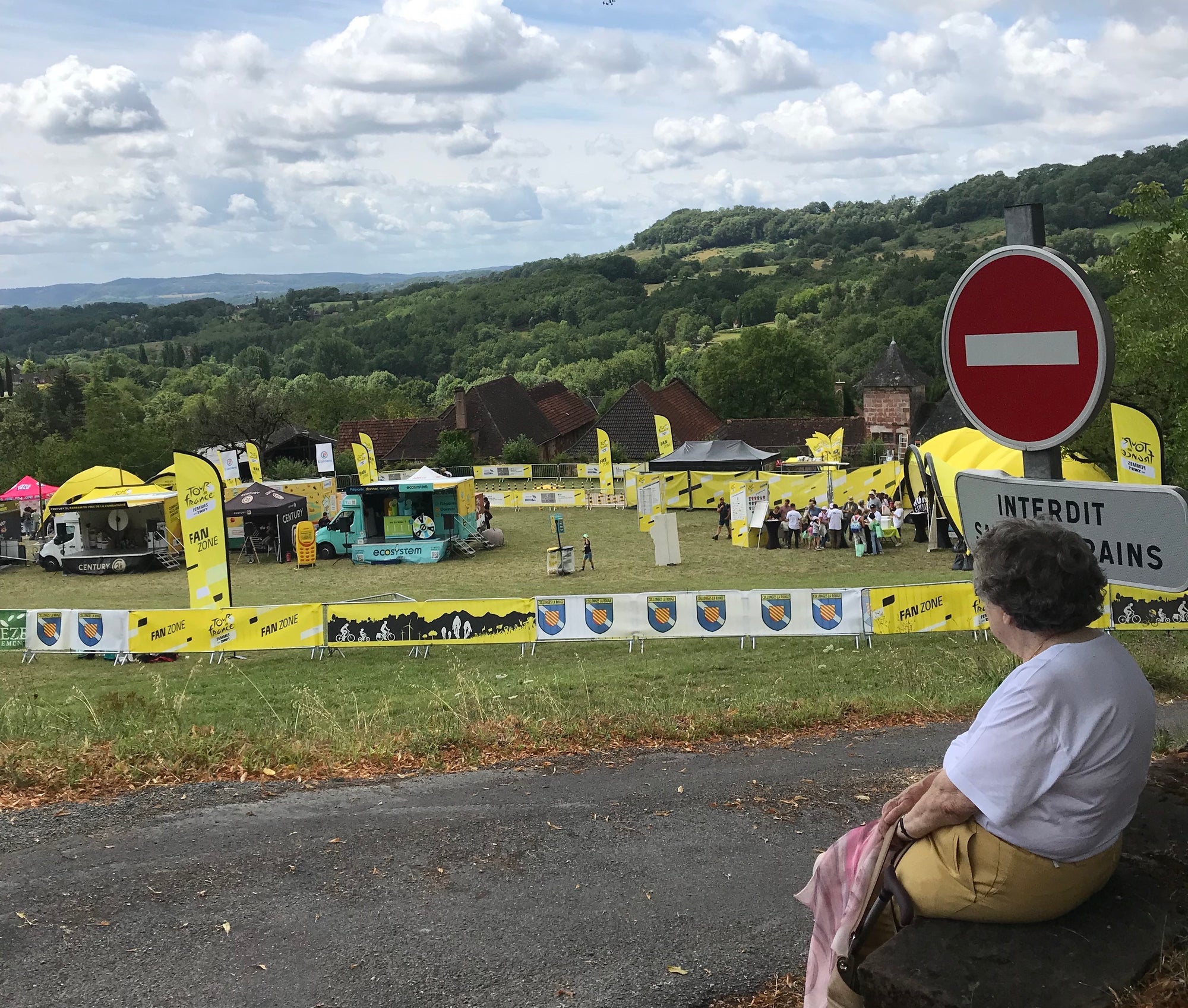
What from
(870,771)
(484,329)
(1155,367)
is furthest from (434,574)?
(484,329)

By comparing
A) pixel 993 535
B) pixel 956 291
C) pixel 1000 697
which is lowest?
pixel 1000 697

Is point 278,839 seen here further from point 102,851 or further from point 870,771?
point 870,771

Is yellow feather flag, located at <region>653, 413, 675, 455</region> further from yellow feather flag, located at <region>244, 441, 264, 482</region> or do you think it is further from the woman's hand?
the woman's hand

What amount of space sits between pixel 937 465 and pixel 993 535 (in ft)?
81.4

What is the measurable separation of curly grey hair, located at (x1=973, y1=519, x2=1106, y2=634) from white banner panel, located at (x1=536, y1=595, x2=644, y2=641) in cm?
Result: 1600

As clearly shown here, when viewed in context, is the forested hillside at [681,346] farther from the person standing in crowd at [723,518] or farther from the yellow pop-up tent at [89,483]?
the yellow pop-up tent at [89,483]

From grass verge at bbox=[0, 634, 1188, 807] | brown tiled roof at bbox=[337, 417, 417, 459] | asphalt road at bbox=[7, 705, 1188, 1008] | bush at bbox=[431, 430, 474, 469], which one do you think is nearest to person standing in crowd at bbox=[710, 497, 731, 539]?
grass verge at bbox=[0, 634, 1188, 807]

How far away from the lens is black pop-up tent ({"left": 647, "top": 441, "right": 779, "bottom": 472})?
47.8m

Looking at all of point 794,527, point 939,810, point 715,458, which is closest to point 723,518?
point 794,527

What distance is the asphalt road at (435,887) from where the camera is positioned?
4.31 meters

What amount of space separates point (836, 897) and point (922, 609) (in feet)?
50.2

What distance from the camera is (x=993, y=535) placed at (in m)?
3.19

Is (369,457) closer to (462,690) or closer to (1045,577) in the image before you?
(462,690)

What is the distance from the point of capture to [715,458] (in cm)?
4791
